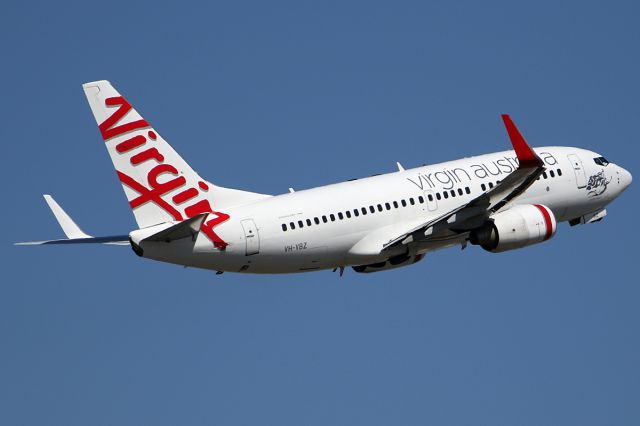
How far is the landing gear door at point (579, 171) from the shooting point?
71.7 m

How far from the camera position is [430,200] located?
67.5 metres

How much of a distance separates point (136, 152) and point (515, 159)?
1866 cm

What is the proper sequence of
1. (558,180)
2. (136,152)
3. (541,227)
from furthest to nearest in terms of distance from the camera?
(558,180), (541,227), (136,152)

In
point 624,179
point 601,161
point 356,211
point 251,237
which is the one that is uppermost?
point 601,161

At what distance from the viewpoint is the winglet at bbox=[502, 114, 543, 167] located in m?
60.8

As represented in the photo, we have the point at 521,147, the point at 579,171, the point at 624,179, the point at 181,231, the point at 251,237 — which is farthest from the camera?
the point at 624,179

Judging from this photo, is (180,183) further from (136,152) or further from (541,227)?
(541,227)

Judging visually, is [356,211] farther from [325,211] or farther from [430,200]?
[430,200]

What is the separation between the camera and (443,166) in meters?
69.1

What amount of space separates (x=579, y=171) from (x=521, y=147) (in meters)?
11.1

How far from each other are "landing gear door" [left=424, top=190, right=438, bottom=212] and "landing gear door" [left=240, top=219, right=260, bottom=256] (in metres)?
8.86

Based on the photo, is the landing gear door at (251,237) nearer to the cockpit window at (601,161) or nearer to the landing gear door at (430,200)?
the landing gear door at (430,200)

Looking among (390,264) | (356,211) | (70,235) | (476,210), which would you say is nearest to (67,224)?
(70,235)

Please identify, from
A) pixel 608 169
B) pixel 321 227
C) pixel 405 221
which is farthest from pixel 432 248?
pixel 608 169
